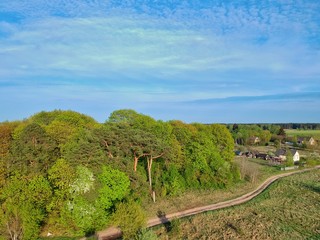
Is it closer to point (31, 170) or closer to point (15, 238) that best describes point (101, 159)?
point (31, 170)

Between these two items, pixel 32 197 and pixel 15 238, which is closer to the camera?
pixel 15 238

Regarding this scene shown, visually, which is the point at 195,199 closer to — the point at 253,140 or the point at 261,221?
the point at 261,221

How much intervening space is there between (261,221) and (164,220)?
9928mm

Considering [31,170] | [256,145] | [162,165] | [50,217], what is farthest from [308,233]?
[256,145]

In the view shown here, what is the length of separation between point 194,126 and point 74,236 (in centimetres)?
3088

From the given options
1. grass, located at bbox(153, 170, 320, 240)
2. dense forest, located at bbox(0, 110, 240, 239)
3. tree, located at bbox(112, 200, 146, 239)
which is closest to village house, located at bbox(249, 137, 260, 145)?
grass, located at bbox(153, 170, 320, 240)

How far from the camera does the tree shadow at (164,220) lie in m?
27.5

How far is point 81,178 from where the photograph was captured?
1074 inches

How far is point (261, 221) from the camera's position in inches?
1134

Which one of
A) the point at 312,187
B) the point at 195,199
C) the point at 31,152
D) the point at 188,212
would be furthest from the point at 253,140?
the point at 31,152

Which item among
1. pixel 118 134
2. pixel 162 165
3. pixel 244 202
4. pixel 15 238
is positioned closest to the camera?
pixel 15 238

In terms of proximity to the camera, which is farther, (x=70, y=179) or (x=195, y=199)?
(x=195, y=199)

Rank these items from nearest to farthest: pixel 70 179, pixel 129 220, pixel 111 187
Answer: pixel 129 220 → pixel 70 179 → pixel 111 187

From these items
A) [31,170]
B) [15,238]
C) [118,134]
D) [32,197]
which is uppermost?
[118,134]
